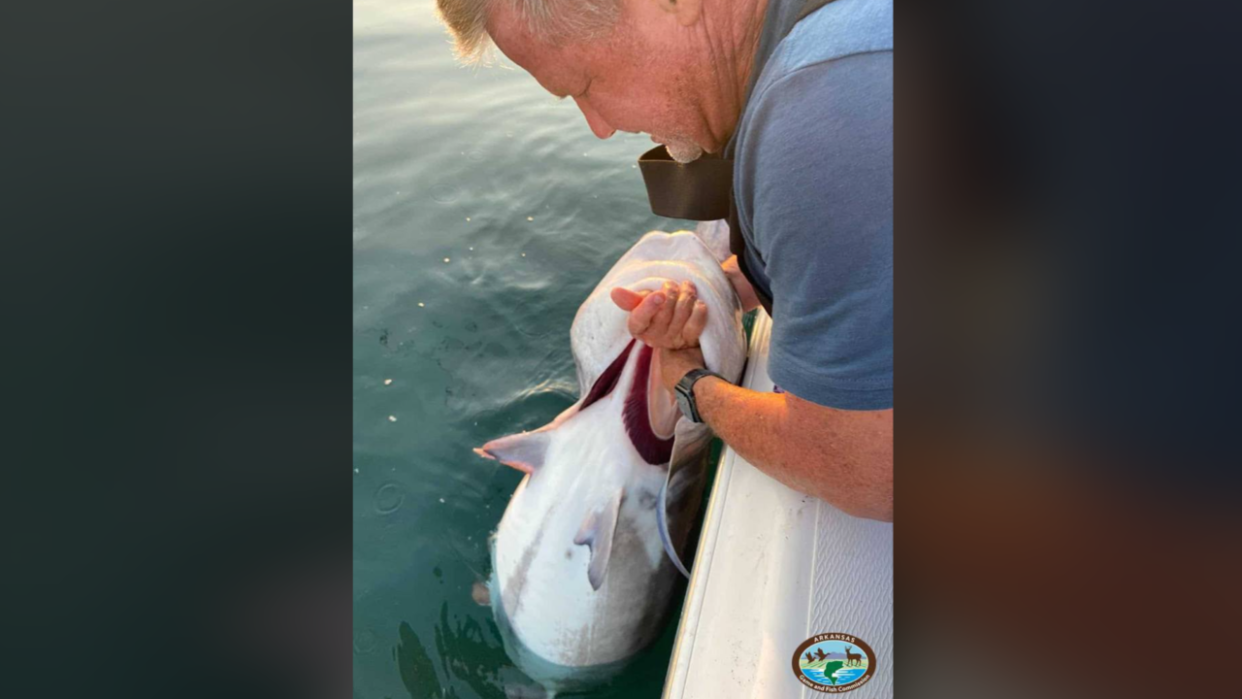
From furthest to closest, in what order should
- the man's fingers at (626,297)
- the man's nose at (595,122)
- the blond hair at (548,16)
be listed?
the man's fingers at (626,297) → the man's nose at (595,122) → the blond hair at (548,16)

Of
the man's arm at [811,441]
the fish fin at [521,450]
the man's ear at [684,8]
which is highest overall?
the man's ear at [684,8]

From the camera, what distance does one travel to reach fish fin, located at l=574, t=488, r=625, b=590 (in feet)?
4.58

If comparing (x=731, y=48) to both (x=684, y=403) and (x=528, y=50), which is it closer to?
(x=528, y=50)

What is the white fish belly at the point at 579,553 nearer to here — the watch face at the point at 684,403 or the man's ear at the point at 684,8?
the watch face at the point at 684,403

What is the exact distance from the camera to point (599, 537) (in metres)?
1.40

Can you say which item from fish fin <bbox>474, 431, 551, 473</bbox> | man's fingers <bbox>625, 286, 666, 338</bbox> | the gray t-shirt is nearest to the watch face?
man's fingers <bbox>625, 286, 666, 338</bbox>

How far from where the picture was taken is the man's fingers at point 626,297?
4.22 ft

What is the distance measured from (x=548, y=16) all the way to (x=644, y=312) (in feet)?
1.59

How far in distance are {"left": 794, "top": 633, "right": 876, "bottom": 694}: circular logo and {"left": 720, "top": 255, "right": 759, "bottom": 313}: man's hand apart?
0.56 m

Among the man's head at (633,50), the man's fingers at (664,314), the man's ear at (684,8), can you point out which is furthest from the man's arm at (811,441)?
the man's ear at (684,8)

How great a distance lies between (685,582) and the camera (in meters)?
1.45
